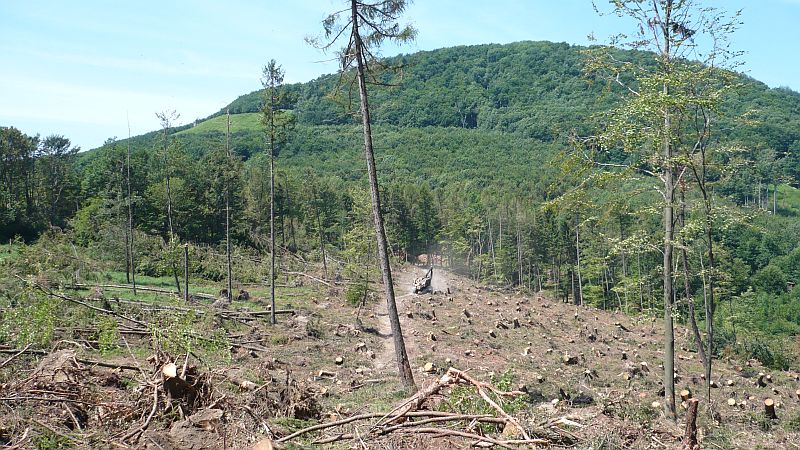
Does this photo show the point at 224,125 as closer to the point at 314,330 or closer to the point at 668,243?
the point at 314,330

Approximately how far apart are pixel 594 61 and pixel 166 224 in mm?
36811

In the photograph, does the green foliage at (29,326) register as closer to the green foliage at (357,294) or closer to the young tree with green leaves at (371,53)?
the young tree with green leaves at (371,53)

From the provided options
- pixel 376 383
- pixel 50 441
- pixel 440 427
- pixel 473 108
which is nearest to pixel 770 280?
pixel 376 383

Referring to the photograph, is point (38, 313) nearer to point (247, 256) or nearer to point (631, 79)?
point (631, 79)

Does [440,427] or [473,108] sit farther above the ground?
[473,108]

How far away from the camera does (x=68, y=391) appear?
292 inches

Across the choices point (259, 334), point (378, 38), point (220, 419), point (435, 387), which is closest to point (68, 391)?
point (220, 419)

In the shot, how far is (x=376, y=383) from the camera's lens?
13.3 metres

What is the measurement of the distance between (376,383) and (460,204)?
51276 millimetres

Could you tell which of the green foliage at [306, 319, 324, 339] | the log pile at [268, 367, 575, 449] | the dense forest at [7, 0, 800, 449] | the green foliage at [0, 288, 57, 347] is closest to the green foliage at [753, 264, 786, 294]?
the dense forest at [7, 0, 800, 449]

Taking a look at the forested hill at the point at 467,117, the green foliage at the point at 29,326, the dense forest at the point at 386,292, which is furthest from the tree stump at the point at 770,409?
the forested hill at the point at 467,117

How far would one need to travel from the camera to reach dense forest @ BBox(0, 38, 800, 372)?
12.1m

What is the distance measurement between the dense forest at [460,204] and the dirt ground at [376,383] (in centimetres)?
274

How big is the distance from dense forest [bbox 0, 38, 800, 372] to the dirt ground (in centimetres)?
274
